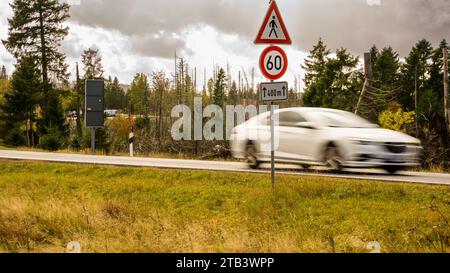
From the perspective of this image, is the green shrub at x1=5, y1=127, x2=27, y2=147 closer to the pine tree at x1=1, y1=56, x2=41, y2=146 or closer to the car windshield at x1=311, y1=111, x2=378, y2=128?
the pine tree at x1=1, y1=56, x2=41, y2=146

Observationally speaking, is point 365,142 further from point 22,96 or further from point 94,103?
point 22,96

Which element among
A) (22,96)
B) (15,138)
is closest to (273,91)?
(15,138)

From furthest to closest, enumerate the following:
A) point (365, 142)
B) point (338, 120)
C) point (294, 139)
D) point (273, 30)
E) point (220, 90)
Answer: point (220, 90)
point (294, 139)
point (338, 120)
point (365, 142)
point (273, 30)

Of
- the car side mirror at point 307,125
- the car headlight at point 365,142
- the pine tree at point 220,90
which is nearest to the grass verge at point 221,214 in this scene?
the car headlight at point 365,142

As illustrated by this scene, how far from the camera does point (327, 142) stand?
476 inches

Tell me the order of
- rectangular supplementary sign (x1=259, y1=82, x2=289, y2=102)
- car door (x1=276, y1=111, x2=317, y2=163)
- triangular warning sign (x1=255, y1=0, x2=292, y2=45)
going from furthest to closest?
1. car door (x1=276, y1=111, x2=317, y2=163)
2. rectangular supplementary sign (x1=259, y1=82, x2=289, y2=102)
3. triangular warning sign (x1=255, y1=0, x2=292, y2=45)

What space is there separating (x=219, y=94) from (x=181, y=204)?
→ 2096 inches

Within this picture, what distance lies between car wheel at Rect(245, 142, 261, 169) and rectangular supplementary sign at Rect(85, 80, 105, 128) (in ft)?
32.3

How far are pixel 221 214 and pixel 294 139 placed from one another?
353cm

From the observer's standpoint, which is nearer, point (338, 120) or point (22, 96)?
point (338, 120)

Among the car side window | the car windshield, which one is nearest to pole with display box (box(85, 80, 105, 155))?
the car side window

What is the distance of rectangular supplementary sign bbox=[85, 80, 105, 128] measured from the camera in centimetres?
2156

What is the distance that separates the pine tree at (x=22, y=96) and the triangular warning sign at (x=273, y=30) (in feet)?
129

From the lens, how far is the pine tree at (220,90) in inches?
2450
